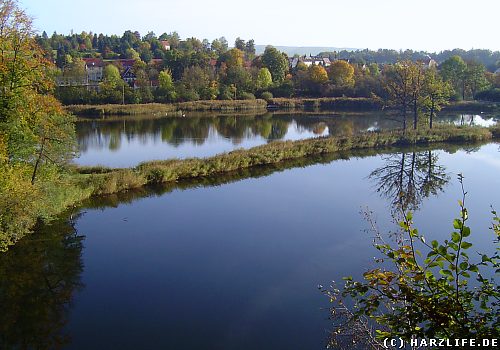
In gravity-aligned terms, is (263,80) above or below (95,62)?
below

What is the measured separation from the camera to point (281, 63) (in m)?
74.6

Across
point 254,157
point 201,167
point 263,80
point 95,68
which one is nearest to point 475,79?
point 263,80

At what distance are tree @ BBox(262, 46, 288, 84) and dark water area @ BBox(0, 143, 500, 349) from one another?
5225 centimetres

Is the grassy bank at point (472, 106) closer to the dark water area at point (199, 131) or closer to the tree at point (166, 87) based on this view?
the dark water area at point (199, 131)

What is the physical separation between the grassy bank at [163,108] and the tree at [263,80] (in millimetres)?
5336

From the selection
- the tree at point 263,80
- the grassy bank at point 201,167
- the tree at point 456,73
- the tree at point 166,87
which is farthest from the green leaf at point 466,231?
the tree at point 456,73

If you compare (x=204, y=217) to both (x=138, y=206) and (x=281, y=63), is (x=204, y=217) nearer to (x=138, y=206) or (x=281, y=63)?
(x=138, y=206)

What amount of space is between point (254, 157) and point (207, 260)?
1394 cm

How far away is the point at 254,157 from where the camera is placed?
27500mm

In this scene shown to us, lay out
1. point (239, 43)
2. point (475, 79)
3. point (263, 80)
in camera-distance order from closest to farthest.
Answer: point (475, 79) → point (263, 80) → point (239, 43)

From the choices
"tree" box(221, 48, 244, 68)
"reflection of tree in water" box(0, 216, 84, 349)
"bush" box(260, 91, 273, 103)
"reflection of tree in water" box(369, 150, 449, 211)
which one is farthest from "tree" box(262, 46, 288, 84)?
"reflection of tree in water" box(0, 216, 84, 349)

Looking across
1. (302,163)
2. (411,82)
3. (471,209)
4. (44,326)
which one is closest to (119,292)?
(44,326)

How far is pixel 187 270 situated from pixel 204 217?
4.62 meters

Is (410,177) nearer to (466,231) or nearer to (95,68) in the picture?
(466,231)
